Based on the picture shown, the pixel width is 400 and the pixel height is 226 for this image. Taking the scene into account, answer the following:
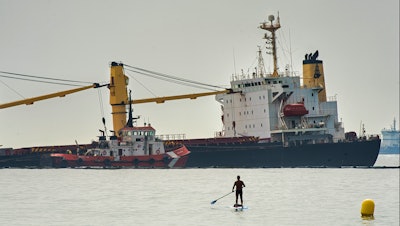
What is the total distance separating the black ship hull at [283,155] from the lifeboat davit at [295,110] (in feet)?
10.8

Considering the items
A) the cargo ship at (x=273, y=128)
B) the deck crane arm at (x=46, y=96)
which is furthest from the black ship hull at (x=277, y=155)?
the deck crane arm at (x=46, y=96)

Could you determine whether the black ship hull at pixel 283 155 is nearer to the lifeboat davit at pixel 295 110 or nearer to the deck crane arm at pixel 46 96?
the lifeboat davit at pixel 295 110

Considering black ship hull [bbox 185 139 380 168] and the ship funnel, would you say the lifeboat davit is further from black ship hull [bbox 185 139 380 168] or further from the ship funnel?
the ship funnel

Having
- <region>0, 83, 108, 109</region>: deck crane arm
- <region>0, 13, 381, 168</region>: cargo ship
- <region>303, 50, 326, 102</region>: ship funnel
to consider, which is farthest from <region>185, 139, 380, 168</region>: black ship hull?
<region>0, 83, 108, 109</region>: deck crane arm
